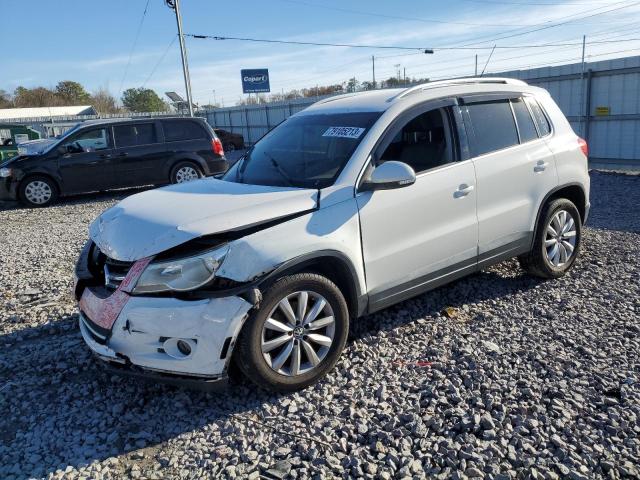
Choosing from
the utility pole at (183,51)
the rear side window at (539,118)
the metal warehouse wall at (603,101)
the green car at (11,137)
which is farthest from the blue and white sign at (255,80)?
the rear side window at (539,118)

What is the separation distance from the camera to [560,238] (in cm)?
518

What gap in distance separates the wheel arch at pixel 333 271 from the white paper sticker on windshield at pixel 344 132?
98 cm

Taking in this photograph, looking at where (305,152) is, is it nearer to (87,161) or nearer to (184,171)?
(184,171)

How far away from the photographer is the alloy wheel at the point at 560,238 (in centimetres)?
509

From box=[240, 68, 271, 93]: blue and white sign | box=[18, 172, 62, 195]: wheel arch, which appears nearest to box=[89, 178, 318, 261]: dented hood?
box=[18, 172, 62, 195]: wheel arch

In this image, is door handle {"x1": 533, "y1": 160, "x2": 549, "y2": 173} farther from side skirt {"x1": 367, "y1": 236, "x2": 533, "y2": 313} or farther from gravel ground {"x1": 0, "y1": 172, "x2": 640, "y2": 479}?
gravel ground {"x1": 0, "y1": 172, "x2": 640, "y2": 479}

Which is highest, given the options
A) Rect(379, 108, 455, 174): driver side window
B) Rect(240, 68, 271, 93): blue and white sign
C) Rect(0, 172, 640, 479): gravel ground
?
Rect(240, 68, 271, 93): blue and white sign

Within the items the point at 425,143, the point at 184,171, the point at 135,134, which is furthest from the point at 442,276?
the point at 135,134

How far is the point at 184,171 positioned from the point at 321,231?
9.77 meters

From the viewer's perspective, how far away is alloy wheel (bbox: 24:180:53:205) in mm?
11562

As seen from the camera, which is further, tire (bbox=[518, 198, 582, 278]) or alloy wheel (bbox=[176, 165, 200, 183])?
alloy wheel (bbox=[176, 165, 200, 183])

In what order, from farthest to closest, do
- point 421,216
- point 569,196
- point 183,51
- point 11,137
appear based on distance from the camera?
point 183,51 < point 11,137 < point 569,196 < point 421,216

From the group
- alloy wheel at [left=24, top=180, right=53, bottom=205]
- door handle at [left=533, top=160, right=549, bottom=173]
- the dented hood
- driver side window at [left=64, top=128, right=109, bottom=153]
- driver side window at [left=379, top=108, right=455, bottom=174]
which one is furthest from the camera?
driver side window at [left=64, top=128, right=109, bottom=153]

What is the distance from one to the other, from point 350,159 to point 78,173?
31.9 feet
